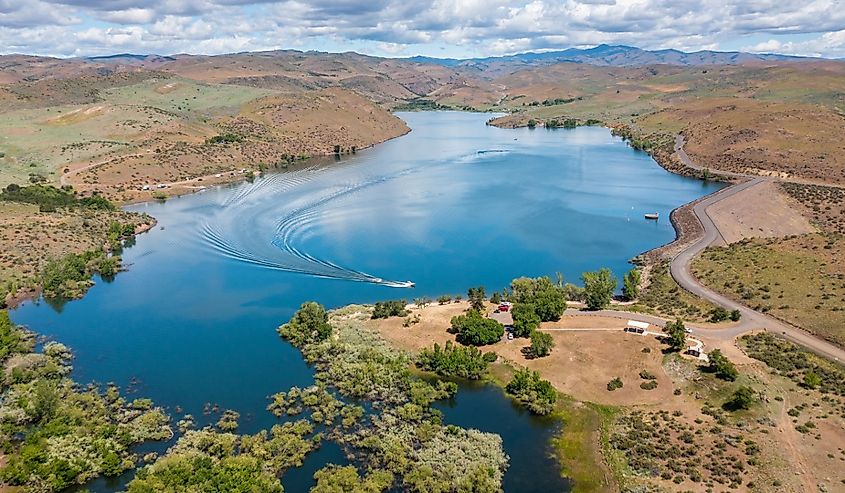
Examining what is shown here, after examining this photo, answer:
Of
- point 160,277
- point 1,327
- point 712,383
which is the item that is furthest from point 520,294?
point 1,327

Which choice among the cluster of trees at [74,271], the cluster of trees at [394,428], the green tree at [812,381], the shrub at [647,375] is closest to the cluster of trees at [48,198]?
the cluster of trees at [74,271]

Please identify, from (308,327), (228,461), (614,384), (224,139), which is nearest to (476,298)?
(308,327)

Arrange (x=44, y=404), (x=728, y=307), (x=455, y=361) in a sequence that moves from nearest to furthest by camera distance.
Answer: (x=44, y=404), (x=455, y=361), (x=728, y=307)

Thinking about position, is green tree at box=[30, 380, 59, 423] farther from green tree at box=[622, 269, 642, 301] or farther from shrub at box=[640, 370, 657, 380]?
green tree at box=[622, 269, 642, 301]

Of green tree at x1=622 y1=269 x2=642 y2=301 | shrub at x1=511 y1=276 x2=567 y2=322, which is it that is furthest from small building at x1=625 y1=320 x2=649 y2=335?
green tree at x1=622 y1=269 x2=642 y2=301

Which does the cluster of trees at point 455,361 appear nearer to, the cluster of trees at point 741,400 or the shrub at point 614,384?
the shrub at point 614,384

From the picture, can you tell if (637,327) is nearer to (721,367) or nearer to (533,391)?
(721,367)
